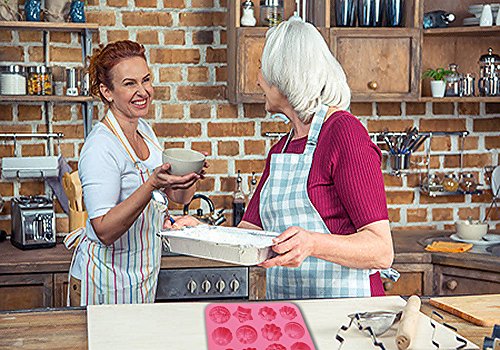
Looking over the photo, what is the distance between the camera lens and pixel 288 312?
1841mm

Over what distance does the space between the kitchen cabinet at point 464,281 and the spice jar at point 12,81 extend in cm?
200

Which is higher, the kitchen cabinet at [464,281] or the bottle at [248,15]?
the bottle at [248,15]

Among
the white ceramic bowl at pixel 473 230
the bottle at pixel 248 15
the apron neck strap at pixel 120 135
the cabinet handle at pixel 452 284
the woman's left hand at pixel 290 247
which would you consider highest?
the bottle at pixel 248 15

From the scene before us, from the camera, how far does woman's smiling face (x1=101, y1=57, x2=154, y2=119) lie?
269cm

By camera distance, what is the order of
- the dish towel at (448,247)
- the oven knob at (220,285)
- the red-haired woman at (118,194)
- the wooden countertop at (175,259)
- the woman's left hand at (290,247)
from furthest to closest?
the dish towel at (448,247), the oven knob at (220,285), the wooden countertop at (175,259), the red-haired woman at (118,194), the woman's left hand at (290,247)

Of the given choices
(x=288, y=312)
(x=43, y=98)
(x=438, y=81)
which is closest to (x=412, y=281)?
(x=438, y=81)

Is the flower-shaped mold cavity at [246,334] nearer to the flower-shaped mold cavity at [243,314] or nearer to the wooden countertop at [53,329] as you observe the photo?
the flower-shaped mold cavity at [243,314]

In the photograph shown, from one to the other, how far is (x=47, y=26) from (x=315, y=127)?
167cm

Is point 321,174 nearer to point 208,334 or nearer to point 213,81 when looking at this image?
point 208,334

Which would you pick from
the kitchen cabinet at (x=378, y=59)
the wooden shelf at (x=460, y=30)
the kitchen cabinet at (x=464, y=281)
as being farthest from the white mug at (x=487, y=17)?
the kitchen cabinet at (x=464, y=281)

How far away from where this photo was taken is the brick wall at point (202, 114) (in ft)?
11.7

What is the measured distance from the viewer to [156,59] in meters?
3.63

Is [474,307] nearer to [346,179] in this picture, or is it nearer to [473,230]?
[346,179]

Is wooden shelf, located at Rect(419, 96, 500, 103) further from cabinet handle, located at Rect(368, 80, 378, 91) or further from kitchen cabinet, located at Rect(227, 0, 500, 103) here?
cabinet handle, located at Rect(368, 80, 378, 91)
